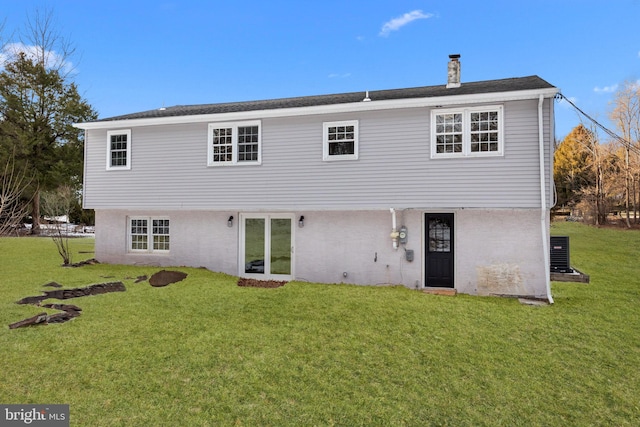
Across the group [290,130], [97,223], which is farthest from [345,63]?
[97,223]

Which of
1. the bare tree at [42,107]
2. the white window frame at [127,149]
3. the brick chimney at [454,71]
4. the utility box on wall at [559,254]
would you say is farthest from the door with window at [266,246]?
the bare tree at [42,107]

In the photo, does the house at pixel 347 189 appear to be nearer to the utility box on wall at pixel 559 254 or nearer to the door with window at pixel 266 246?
the door with window at pixel 266 246

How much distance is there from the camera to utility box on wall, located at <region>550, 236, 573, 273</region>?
1057 centimetres

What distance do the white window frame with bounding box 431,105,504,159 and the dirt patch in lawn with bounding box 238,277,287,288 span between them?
6.08 metres

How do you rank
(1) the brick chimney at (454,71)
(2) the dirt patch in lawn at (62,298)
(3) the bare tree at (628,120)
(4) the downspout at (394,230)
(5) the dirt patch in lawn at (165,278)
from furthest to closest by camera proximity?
(3) the bare tree at (628,120) → (1) the brick chimney at (454,71) → (5) the dirt patch in lawn at (165,278) → (4) the downspout at (394,230) → (2) the dirt patch in lawn at (62,298)

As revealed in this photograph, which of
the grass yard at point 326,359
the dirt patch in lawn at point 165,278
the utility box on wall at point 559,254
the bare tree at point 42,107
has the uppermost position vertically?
the bare tree at point 42,107

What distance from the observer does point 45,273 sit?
1162 centimetres

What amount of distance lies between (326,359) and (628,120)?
40.2 m

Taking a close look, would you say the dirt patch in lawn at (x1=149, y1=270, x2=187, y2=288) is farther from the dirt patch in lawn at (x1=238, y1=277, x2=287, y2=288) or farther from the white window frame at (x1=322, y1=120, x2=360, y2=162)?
the white window frame at (x1=322, y1=120, x2=360, y2=162)

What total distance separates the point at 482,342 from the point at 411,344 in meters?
1.38

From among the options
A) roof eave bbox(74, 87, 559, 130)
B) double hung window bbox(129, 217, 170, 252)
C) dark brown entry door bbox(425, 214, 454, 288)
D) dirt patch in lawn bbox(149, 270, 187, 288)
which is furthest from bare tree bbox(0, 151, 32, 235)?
dark brown entry door bbox(425, 214, 454, 288)

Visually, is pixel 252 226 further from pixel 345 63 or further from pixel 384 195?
pixel 345 63

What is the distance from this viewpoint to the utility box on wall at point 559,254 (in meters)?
10.6

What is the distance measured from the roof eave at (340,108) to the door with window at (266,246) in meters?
3.36
